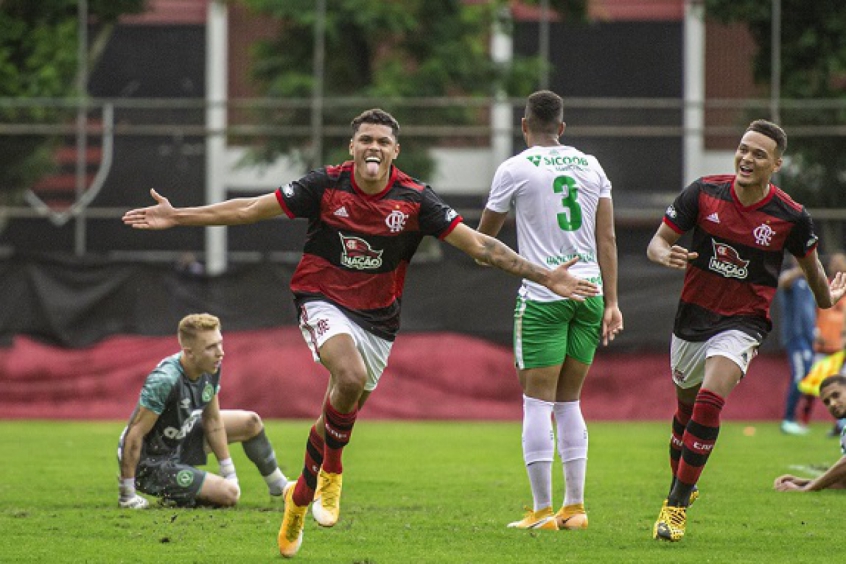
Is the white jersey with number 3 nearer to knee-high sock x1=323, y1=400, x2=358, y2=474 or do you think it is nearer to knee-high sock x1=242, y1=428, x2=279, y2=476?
knee-high sock x1=323, y1=400, x2=358, y2=474

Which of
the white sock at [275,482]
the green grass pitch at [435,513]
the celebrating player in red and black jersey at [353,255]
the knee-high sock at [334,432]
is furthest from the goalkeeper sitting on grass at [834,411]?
the knee-high sock at [334,432]

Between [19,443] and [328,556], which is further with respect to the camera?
[19,443]

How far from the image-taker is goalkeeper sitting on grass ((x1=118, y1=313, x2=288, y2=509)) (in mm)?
9414

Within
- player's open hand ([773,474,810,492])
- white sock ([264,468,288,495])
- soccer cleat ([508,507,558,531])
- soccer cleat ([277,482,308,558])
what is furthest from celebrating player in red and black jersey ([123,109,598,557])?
player's open hand ([773,474,810,492])

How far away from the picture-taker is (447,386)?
20031 millimetres

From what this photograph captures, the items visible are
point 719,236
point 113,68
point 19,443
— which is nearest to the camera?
point 719,236

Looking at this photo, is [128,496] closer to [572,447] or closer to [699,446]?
[572,447]

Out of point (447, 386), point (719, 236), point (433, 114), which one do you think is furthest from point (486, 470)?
point (433, 114)

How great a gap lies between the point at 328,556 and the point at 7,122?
16.8 m

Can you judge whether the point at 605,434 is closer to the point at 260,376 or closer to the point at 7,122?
the point at 260,376

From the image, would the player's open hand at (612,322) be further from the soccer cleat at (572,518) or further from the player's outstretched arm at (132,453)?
the player's outstretched arm at (132,453)

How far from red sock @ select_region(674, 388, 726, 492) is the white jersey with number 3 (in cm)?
99

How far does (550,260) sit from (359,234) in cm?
130

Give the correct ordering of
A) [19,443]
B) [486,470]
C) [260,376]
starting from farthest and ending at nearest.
Result: [260,376]
[19,443]
[486,470]
